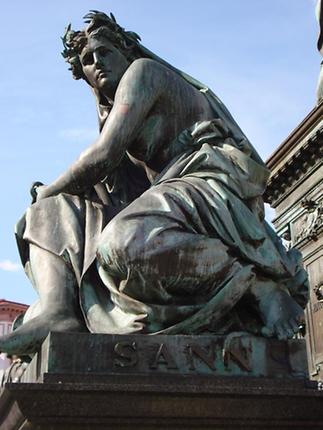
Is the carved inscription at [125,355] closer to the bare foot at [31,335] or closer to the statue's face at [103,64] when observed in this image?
the bare foot at [31,335]

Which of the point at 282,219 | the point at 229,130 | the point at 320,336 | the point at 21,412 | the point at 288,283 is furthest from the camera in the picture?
the point at 282,219

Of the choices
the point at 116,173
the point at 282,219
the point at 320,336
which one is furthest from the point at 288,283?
the point at 282,219

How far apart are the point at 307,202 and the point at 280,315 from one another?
27261 mm

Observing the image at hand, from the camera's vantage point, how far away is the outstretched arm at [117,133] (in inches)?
187

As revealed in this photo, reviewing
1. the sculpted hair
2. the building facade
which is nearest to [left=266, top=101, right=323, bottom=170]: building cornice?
the building facade

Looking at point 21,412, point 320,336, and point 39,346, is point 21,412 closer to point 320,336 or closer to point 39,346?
point 39,346

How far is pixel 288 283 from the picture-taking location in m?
4.66

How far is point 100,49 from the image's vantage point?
5207mm

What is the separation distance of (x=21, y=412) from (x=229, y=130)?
2.33 metres

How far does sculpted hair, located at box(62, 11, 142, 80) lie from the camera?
523 centimetres

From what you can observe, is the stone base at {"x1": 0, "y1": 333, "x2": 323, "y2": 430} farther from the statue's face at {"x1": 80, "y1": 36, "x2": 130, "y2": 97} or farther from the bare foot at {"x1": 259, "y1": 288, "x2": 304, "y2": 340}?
the statue's face at {"x1": 80, "y1": 36, "x2": 130, "y2": 97}

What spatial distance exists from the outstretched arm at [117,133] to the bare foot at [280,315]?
4.05 feet

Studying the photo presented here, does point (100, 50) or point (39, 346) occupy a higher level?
point (100, 50)

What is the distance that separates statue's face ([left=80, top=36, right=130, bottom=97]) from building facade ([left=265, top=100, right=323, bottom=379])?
2351 cm
